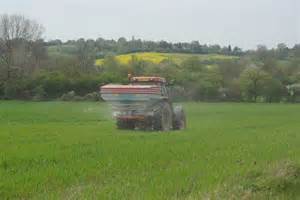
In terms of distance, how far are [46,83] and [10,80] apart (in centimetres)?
561

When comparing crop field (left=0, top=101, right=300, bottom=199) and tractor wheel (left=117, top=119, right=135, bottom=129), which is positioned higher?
crop field (left=0, top=101, right=300, bottom=199)

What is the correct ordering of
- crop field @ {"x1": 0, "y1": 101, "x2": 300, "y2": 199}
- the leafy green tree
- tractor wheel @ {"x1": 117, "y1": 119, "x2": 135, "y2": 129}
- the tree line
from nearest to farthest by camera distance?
crop field @ {"x1": 0, "y1": 101, "x2": 300, "y2": 199} < tractor wheel @ {"x1": 117, "y1": 119, "x2": 135, "y2": 129} < the tree line < the leafy green tree

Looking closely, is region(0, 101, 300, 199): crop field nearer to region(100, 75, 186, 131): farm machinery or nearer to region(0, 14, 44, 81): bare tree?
region(100, 75, 186, 131): farm machinery

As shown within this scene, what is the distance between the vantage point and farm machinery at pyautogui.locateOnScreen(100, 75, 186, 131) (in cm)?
2386

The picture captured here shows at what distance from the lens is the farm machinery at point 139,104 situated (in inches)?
939

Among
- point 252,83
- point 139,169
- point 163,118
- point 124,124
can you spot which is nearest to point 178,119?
point 163,118

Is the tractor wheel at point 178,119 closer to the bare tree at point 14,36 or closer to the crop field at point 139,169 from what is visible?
the crop field at point 139,169

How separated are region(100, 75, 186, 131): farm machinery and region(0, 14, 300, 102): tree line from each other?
3808 cm

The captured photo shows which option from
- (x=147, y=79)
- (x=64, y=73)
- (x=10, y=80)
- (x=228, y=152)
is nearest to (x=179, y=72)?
(x=64, y=73)

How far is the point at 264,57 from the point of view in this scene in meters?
102

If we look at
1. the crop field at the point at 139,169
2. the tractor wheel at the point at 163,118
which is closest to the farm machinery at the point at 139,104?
the tractor wheel at the point at 163,118

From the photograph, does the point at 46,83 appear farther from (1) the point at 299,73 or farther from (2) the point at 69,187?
(2) the point at 69,187

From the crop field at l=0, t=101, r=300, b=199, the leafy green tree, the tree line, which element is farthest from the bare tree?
the crop field at l=0, t=101, r=300, b=199

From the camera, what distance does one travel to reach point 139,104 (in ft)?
78.6
